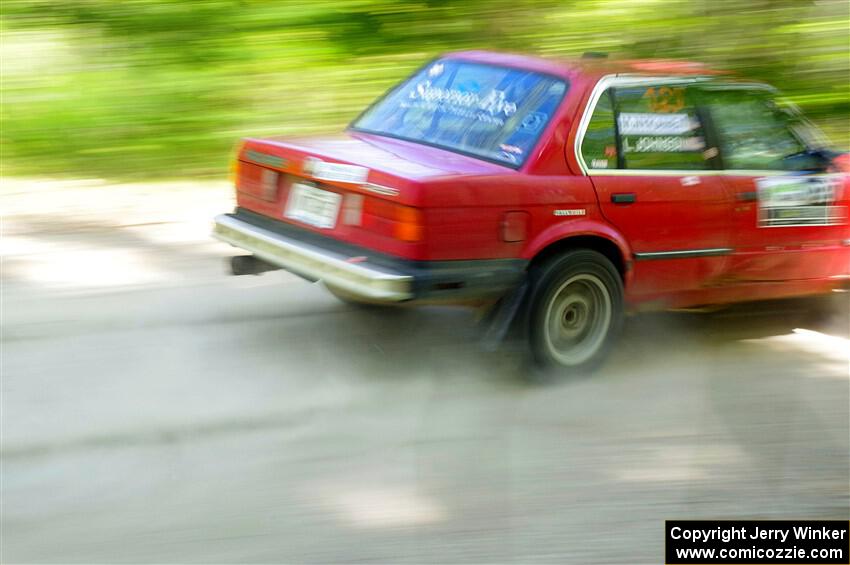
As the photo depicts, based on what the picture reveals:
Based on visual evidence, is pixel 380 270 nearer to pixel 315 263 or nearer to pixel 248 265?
pixel 315 263

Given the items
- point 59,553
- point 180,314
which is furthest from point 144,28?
point 59,553

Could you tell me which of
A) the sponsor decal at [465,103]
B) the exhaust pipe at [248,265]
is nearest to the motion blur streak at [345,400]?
the exhaust pipe at [248,265]

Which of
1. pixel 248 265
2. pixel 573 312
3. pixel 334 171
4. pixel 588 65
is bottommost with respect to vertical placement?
pixel 573 312

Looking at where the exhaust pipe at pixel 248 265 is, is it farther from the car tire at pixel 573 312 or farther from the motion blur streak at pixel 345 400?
the car tire at pixel 573 312

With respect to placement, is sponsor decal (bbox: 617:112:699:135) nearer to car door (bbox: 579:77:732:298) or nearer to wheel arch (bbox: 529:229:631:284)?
car door (bbox: 579:77:732:298)

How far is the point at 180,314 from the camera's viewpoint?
622 cm

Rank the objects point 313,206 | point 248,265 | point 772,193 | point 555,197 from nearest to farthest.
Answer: point 555,197 < point 313,206 < point 248,265 < point 772,193

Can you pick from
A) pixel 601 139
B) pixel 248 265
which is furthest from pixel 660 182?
pixel 248 265

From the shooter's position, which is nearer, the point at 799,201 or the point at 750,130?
the point at 750,130

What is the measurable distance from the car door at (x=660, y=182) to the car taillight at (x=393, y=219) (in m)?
1.01

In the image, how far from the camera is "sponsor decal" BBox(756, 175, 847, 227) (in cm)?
598

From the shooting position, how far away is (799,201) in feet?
20.1

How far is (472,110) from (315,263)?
1.19m

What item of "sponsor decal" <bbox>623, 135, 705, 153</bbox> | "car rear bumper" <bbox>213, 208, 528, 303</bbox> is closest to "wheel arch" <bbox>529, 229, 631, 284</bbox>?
"car rear bumper" <bbox>213, 208, 528, 303</bbox>
